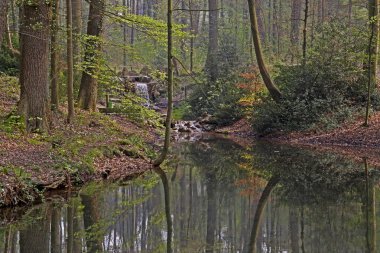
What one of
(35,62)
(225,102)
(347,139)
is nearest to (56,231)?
(35,62)

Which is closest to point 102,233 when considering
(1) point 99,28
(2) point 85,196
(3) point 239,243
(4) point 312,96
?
(3) point 239,243

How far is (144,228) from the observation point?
7426 millimetres

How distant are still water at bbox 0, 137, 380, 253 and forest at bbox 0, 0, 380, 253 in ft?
0.10

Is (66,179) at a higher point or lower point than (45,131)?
lower

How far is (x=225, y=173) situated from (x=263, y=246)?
647 centimetres

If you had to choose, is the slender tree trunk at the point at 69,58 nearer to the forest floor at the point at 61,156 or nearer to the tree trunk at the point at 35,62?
the forest floor at the point at 61,156

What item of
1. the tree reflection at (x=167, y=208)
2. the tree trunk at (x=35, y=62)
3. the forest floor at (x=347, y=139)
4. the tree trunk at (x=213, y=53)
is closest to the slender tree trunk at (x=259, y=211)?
the tree reflection at (x=167, y=208)

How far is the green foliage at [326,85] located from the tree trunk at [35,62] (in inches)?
443

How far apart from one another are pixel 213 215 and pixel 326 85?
14.1 meters

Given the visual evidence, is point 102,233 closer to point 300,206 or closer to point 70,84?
point 300,206

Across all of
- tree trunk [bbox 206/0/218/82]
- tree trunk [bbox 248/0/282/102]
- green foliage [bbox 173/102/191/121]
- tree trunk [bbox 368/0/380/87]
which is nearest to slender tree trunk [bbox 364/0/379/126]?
tree trunk [bbox 368/0/380/87]

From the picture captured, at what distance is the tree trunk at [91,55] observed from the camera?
14312 mm

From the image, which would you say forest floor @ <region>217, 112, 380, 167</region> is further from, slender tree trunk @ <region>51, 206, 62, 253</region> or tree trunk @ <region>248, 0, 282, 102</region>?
slender tree trunk @ <region>51, 206, 62, 253</region>

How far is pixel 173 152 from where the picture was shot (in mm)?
17750
